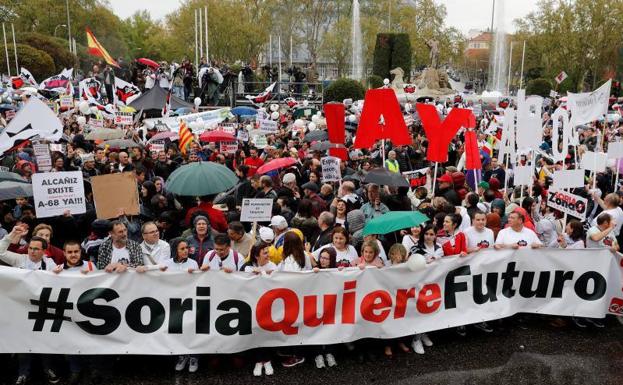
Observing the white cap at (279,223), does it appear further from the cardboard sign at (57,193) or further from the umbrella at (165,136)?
the umbrella at (165,136)

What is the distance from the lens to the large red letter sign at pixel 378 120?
8625 mm

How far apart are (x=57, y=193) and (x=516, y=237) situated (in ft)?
16.7

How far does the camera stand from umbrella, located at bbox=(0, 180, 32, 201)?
23.3 feet

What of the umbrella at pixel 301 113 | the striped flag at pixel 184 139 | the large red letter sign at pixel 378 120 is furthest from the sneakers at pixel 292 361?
the umbrella at pixel 301 113

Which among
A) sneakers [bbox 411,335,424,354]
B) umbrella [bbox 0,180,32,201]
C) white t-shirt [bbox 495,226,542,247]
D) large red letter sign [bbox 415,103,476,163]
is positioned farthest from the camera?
large red letter sign [bbox 415,103,476,163]

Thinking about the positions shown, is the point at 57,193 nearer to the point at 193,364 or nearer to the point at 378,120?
the point at 193,364

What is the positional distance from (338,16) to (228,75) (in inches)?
1614

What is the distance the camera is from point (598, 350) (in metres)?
6.08

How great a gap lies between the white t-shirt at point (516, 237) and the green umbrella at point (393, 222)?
89 centimetres

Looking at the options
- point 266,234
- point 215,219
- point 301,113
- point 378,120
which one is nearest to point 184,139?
point 378,120

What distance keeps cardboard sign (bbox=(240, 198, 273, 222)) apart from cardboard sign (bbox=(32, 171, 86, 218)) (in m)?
1.86

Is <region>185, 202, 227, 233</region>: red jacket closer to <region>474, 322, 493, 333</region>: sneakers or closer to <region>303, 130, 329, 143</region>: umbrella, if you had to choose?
<region>474, 322, 493, 333</region>: sneakers

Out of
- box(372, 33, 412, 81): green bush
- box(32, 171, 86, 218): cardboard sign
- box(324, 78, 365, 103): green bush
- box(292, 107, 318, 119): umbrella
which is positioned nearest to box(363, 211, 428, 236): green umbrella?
box(32, 171, 86, 218): cardboard sign

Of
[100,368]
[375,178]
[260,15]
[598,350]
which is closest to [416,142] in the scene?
[375,178]
